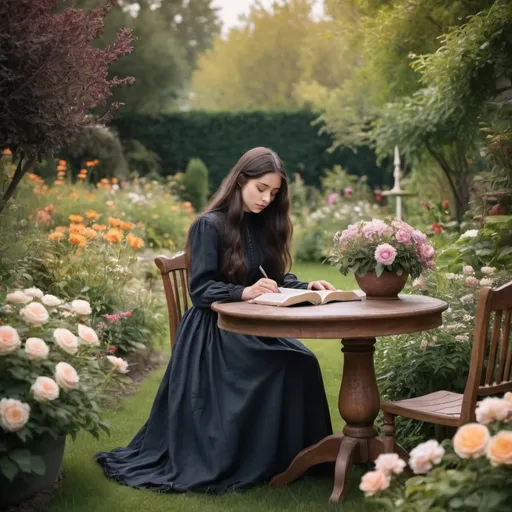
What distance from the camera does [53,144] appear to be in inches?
177

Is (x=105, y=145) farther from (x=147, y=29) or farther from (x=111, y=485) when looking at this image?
(x=111, y=485)

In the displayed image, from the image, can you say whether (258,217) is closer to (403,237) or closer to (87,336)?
(403,237)

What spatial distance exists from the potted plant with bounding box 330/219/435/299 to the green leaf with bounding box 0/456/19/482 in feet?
5.57

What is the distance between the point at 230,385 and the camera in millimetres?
4023

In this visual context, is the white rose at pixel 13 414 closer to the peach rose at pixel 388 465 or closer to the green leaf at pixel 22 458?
the green leaf at pixel 22 458

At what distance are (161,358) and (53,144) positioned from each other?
303cm

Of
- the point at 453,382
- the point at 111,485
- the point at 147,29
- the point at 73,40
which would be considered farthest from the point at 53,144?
the point at 147,29

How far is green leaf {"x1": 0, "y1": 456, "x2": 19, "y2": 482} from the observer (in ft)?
10.2

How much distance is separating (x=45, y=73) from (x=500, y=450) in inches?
119

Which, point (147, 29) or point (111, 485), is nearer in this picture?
point (111, 485)

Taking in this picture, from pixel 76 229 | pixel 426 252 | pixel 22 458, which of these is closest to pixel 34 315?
pixel 22 458

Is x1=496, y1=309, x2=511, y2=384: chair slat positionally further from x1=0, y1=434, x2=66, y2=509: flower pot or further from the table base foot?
x1=0, y1=434, x2=66, y2=509: flower pot

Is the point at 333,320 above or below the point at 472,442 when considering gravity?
above

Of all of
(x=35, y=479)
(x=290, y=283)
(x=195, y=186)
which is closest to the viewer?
(x=35, y=479)
